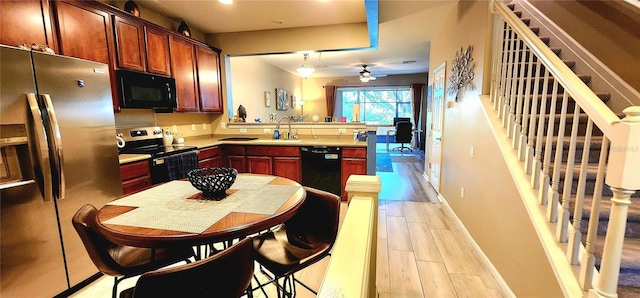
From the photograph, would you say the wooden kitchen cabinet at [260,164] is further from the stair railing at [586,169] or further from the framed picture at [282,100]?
the framed picture at [282,100]

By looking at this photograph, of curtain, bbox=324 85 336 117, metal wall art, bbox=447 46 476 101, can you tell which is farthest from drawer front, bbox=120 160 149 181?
curtain, bbox=324 85 336 117

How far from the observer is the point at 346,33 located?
387 cm

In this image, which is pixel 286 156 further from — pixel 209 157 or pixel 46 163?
pixel 46 163

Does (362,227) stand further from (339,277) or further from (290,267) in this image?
(290,267)

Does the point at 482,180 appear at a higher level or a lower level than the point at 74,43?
lower

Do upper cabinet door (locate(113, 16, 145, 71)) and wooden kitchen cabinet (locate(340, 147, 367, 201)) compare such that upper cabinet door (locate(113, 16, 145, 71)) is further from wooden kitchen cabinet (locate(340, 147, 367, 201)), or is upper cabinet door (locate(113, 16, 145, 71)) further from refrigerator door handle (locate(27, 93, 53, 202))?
wooden kitchen cabinet (locate(340, 147, 367, 201))

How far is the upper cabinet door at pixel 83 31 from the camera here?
2160 millimetres

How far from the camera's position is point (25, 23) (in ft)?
6.17

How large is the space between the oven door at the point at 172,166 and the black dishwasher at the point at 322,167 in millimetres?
1392

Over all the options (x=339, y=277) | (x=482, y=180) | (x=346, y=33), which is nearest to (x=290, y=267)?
(x=339, y=277)

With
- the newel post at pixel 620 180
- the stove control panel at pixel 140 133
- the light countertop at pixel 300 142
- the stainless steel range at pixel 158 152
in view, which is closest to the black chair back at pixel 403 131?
the light countertop at pixel 300 142

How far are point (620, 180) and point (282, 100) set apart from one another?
24.2ft

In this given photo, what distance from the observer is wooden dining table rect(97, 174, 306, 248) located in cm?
104

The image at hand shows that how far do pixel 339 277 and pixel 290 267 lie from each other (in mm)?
701
